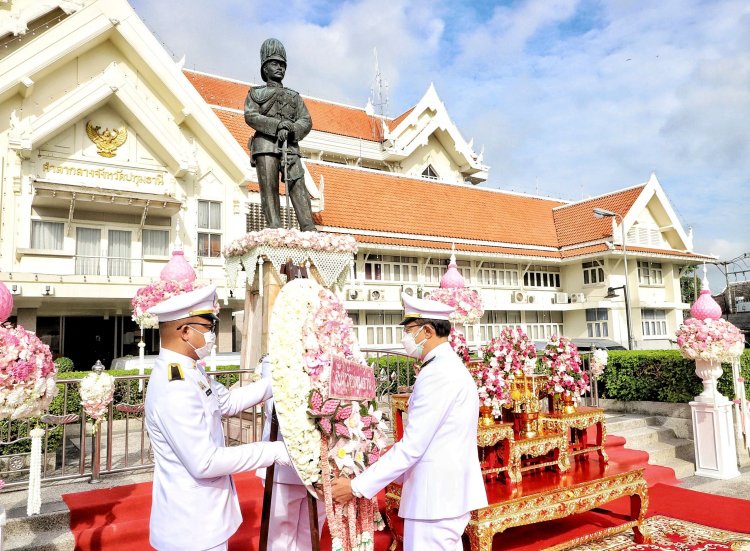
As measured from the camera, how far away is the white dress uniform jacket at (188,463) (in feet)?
8.84

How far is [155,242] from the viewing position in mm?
16594

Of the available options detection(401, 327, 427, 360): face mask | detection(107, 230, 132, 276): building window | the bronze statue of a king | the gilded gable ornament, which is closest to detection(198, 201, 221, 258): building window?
detection(107, 230, 132, 276): building window

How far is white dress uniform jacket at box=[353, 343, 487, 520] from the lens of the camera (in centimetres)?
337

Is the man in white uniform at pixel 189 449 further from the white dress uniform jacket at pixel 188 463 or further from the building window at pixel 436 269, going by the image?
the building window at pixel 436 269

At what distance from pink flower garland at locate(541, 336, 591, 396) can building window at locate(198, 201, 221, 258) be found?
13242 mm

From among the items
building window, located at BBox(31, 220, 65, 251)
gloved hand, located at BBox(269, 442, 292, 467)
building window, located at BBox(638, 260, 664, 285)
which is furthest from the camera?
building window, located at BBox(638, 260, 664, 285)

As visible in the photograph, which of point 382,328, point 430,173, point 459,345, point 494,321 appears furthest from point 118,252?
point 430,173

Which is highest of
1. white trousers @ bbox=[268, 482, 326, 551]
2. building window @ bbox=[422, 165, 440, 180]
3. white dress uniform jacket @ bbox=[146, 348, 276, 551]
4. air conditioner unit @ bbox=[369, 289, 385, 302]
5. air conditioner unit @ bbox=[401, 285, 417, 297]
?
building window @ bbox=[422, 165, 440, 180]

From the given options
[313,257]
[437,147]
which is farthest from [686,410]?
[437,147]

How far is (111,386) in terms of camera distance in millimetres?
5500

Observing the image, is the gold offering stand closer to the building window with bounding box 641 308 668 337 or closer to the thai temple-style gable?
the thai temple-style gable

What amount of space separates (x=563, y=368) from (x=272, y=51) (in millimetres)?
5452

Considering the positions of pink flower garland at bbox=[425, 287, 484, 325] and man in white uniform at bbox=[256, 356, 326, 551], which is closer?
man in white uniform at bbox=[256, 356, 326, 551]

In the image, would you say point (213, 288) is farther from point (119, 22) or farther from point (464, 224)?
point (464, 224)
